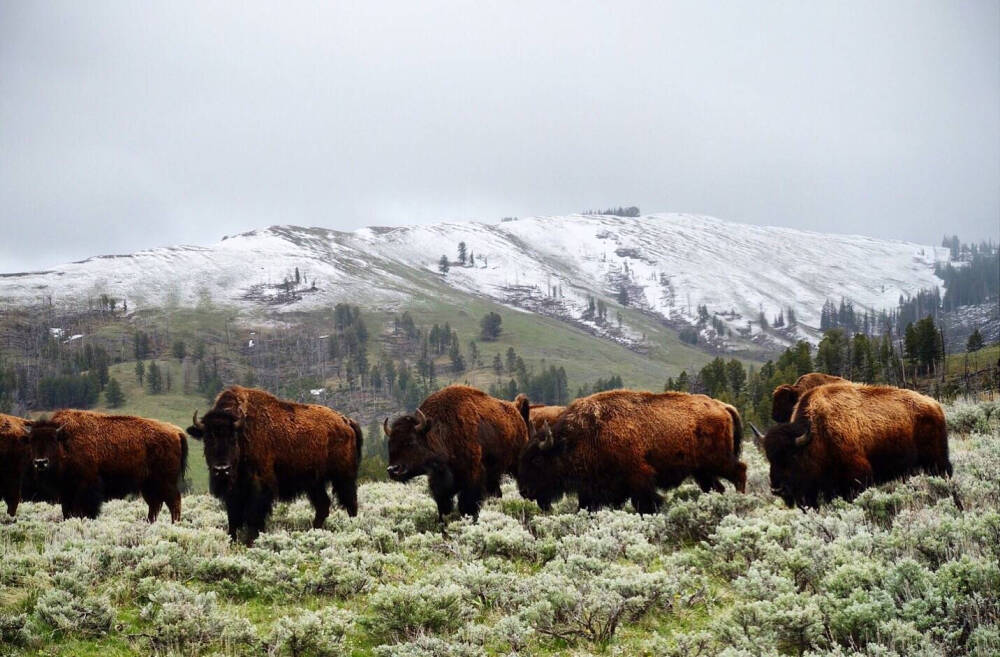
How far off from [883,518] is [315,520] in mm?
9601

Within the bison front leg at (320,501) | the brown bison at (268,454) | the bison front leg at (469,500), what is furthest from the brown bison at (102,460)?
the bison front leg at (469,500)

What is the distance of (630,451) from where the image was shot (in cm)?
1235

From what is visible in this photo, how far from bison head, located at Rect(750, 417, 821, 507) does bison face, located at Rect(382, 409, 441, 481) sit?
6075 millimetres

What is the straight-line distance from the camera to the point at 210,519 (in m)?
14.2

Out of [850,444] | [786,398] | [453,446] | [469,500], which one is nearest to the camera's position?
[850,444]

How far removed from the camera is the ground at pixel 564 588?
5.81 meters

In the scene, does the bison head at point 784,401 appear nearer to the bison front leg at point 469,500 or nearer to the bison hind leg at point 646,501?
the bison hind leg at point 646,501

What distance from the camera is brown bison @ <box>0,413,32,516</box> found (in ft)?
48.3

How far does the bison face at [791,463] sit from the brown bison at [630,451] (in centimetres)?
189

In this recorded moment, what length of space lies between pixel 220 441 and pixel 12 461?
683 centimetres

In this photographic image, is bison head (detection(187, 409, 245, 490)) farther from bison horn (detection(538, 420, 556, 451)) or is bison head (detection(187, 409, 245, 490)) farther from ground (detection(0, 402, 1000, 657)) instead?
bison horn (detection(538, 420, 556, 451))

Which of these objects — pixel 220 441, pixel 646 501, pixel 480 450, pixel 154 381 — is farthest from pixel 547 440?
pixel 154 381

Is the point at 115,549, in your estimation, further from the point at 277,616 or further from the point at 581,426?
the point at 581,426

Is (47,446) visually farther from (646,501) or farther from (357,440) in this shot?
(646,501)
